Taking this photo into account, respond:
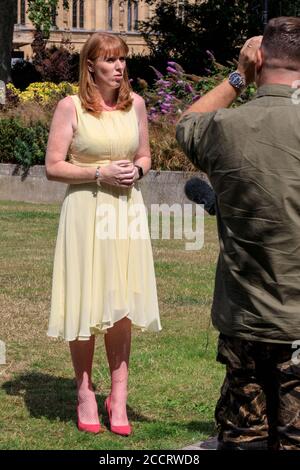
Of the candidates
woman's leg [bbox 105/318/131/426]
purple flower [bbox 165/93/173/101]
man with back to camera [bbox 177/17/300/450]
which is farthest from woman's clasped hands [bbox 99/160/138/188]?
purple flower [bbox 165/93/173/101]

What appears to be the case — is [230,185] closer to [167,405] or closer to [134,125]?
[134,125]

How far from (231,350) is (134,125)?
2.35 m

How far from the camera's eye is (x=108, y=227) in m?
6.13

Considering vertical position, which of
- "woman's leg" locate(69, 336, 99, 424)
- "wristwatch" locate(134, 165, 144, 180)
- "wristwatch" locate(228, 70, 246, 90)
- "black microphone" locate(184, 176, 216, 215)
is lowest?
"woman's leg" locate(69, 336, 99, 424)

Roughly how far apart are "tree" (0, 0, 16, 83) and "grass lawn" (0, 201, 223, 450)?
17.8 metres

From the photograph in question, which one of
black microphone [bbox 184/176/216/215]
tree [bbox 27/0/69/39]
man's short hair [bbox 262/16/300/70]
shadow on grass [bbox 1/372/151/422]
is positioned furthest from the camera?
tree [bbox 27/0/69/39]

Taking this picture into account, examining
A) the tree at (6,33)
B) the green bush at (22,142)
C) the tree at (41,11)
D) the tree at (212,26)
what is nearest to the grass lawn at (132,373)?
the green bush at (22,142)

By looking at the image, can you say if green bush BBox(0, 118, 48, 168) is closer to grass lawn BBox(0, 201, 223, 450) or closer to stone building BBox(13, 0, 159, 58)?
grass lawn BBox(0, 201, 223, 450)

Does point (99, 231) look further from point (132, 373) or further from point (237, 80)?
point (237, 80)

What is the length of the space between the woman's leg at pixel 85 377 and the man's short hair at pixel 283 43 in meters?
2.59

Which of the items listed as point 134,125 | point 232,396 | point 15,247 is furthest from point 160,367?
point 15,247

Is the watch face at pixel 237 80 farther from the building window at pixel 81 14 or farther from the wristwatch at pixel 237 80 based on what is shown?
the building window at pixel 81 14

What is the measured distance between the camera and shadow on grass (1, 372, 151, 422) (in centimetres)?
661

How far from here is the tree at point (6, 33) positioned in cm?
2825
